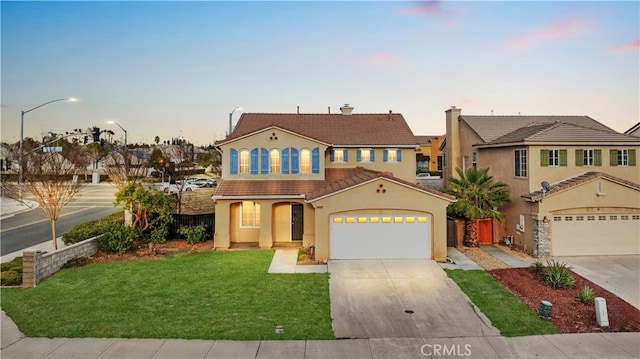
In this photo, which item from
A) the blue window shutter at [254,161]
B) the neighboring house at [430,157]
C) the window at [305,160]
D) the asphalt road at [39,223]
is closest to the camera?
the asphalt road at [39,223]

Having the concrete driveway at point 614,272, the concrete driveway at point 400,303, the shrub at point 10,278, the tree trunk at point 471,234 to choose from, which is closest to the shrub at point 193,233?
the shrub at point 10,278

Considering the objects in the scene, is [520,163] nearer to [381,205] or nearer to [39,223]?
[381,205]

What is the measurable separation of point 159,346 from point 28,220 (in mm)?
23437

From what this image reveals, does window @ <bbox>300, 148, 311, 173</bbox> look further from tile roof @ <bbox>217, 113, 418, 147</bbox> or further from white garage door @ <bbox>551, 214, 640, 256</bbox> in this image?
white garage door @ <bbox>551, 214, 640, 256</bbox>

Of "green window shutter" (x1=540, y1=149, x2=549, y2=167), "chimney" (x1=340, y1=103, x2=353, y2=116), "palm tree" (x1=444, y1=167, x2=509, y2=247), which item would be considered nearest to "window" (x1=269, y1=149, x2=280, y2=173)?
"chimney" (x1=340, y1=103, x2=353, y2=116)

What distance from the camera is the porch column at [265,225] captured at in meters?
17.6

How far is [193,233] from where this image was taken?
18.3 meters

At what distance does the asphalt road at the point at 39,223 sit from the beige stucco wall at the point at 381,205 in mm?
14847

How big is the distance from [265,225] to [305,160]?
408cm

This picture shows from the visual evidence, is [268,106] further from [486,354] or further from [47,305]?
[486,354]

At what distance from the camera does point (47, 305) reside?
1045cm

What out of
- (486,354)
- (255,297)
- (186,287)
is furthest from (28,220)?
(486,354)

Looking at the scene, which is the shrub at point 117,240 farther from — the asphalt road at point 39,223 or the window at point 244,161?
the window at point 244,161

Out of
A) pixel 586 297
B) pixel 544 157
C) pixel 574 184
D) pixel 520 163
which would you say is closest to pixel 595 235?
pixel 574 184
